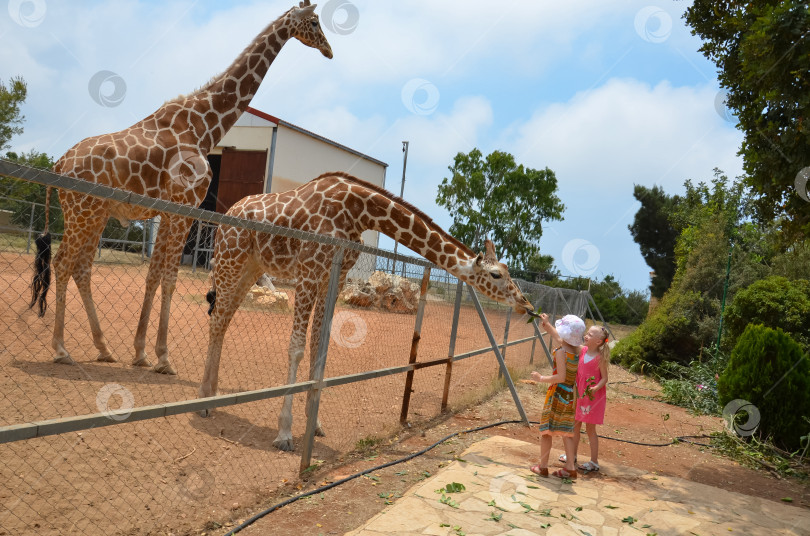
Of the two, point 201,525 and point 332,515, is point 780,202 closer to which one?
point 332,515

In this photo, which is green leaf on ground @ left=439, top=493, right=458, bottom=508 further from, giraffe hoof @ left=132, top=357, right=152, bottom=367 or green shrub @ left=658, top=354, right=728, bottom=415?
green shrub @ left=658, top=354, right=728, bottom=415

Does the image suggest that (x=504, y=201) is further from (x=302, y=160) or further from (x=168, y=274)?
(x=168, y=274)

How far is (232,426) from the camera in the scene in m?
5.43

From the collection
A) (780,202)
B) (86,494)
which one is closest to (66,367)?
(86,494)

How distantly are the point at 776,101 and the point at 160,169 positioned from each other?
625cm

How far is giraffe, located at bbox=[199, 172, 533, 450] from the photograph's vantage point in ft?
17.5

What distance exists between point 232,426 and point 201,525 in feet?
6.39

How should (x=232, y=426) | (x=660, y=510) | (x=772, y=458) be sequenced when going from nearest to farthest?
(x=660, y=510), (x=232, y=426), (x=772, y=458)

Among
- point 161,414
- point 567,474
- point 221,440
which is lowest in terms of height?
point 221,440

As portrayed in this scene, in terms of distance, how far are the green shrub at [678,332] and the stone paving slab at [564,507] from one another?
7.84m

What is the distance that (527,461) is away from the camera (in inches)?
211

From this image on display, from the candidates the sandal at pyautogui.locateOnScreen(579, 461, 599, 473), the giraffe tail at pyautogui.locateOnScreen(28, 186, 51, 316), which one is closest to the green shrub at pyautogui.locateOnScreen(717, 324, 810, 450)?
the sandal at pyautogui.locateOnScreen(579, 461, 599, 473)

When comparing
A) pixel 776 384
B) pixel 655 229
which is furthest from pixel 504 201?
pixel 776 384

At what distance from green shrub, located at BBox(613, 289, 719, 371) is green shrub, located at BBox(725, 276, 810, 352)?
254 cm
